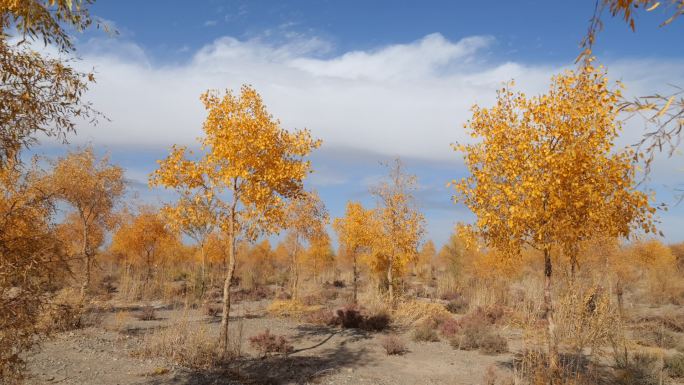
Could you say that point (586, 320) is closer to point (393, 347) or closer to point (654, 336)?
point (393, 347)

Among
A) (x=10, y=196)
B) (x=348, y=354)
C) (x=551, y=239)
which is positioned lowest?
(x=348, y=354)

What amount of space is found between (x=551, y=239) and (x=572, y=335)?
640 centimetres

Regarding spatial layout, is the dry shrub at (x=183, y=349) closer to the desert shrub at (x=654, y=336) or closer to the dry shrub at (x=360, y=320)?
the dry shrub at (x=360, y=320)

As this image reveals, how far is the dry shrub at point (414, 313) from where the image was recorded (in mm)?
20250

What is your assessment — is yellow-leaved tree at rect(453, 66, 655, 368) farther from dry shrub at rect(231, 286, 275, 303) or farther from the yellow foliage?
dry shrub at rect(231, 286, 275, 303)

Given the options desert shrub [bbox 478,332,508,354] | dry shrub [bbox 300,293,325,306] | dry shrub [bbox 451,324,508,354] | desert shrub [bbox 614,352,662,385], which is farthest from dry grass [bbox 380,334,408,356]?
dry shrub [bbox 300,293,325,306]

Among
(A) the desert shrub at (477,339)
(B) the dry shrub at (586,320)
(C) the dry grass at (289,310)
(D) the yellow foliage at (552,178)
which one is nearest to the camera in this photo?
(D) the yellow foliage at (552,178)

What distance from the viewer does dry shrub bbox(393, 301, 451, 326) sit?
20.2 metres

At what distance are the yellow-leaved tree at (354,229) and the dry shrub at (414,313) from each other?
16.1 ft

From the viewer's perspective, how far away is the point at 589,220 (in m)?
8.14

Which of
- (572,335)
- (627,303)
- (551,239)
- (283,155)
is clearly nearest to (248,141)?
(283,155)

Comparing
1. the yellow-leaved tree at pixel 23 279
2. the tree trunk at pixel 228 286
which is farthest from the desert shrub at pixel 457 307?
the yellow-leaved tree at pixel 23 279

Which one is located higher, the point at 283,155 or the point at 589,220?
the point at 283,155

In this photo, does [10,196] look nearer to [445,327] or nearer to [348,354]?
[348,354]
